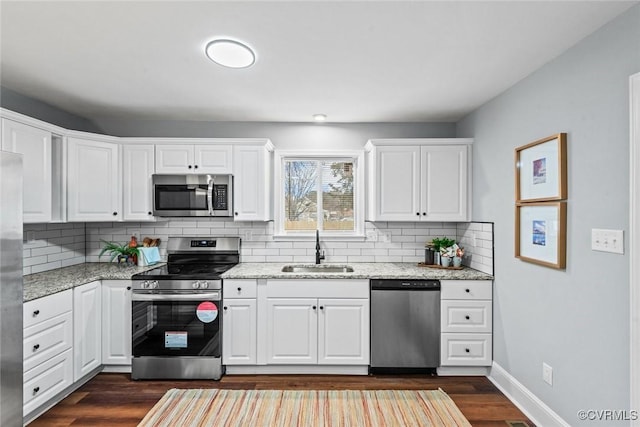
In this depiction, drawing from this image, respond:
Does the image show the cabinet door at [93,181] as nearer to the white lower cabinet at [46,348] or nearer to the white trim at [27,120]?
the white trim at [27,120]

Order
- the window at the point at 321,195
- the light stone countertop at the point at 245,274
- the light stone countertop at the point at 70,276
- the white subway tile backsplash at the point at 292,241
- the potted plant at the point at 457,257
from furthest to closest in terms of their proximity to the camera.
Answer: the window at the point at 321,195, the white subway tile backsplash at the point at 292,241, the potted plant at the point at 457,257, the light stone countertop at the point at 245,274, the light stone countertop at the point at 70,276

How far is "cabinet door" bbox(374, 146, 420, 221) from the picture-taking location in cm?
318

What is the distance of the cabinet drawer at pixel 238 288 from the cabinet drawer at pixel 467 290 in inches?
66.0

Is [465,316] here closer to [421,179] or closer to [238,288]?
[421,179]

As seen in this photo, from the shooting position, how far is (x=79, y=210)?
2.91m

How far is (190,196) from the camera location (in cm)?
312

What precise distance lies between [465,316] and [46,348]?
10.8 ft

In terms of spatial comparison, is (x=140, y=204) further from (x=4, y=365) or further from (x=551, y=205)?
(x=551, y=205)

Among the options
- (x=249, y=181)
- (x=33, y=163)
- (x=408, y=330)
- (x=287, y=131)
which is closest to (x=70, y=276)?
(x=33, y=163)

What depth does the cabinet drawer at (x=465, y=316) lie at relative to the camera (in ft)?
9.15

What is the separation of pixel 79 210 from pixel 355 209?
2696 millimetres

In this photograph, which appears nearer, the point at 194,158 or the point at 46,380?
the point at 46,380

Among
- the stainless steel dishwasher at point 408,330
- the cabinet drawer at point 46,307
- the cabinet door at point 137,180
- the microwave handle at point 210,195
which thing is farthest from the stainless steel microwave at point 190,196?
the stainless steel dishwasher at point 408,330

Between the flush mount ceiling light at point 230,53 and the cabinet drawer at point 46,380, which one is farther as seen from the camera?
the cabinet drawer at point 46,380
